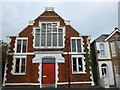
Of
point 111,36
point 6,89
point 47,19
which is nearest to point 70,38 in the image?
point 47,19

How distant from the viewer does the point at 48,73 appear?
12.5 m

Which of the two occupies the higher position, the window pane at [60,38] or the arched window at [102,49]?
the window pane at [60,38]

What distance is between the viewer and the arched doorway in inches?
485

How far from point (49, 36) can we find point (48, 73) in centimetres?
404

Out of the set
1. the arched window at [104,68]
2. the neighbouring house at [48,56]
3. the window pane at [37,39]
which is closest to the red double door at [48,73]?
the neighbouring house at [48,56]

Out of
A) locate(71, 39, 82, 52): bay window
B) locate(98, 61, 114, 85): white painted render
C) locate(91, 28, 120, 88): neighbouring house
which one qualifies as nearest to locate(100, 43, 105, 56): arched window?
locate(91, 28, 120, 88): neighbouring house

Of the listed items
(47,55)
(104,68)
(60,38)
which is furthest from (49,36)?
(104,68)

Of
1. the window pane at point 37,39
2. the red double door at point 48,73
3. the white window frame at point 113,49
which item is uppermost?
the window pane at point 37,39

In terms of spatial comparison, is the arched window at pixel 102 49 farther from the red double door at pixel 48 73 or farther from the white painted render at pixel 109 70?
the red double door at pixel 48 73

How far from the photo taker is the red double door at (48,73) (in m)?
12.3

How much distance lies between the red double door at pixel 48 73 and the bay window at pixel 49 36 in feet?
6.67

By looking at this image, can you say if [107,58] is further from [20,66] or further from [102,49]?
[20,66]

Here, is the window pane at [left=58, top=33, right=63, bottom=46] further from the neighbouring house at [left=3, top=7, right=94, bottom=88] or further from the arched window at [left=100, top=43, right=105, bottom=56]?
the arched window at [left=100, top=43, right=105, bottom=56]

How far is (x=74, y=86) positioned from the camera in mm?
12164
